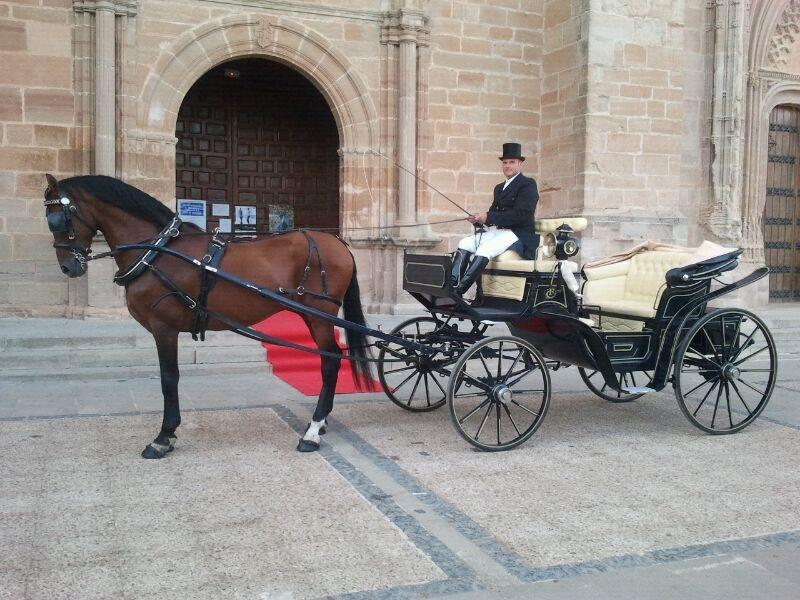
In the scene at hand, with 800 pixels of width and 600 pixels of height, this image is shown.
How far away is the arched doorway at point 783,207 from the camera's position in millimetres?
13234

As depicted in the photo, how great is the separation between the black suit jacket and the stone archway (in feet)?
15.9

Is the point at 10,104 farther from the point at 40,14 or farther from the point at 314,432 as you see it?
the point at 314,432

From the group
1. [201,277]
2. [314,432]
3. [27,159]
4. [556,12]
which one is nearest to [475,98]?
[556,12]

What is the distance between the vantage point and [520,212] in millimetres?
5809

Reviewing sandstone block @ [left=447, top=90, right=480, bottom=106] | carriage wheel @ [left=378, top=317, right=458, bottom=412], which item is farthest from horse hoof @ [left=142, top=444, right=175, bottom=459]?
sandstone block @ [left=447, top=90, right=480, bottom=106]

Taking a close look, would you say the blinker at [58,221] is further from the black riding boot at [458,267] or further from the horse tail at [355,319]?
the black riding boot at [458,267]

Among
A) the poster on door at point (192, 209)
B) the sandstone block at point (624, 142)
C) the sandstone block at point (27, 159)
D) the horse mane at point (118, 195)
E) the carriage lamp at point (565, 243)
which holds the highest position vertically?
the sandstone block at point (624, 142)

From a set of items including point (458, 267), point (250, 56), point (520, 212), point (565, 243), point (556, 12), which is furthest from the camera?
point (556, 12)

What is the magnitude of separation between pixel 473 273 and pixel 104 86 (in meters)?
5.55

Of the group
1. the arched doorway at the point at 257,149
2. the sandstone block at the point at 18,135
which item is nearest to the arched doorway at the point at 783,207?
the arched doorway at the point at 257,149

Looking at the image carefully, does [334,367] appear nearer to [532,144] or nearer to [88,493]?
[88,493]

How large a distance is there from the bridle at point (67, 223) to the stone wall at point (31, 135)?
14.5ft

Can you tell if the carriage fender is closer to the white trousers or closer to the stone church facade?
the white trousers

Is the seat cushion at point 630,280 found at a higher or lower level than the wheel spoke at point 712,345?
higher
